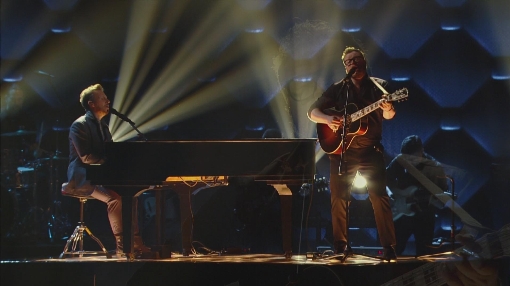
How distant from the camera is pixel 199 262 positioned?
462 centimetres

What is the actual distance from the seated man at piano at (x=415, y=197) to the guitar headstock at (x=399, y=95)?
6.41 ft

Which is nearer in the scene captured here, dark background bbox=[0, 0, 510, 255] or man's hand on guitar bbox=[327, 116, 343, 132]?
man's hand on guitar bbox=[327, 116, 343, 132]

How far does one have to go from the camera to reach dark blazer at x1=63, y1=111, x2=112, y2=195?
5.45 m

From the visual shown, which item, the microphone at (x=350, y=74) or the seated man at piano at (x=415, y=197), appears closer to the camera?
the microphone at (x=350, y=74)

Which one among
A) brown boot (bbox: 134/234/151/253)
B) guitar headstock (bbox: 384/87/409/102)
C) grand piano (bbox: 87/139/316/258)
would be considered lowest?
brown boot (bbox: 134/234/151/253)

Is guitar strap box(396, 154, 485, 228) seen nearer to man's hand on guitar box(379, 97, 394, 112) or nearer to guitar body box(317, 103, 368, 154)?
guitar body box(317, 103, 368, 154)

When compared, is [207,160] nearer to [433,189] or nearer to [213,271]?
[213,271]

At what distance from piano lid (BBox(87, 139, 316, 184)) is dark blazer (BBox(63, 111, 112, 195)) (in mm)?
405

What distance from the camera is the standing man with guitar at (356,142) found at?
4613 mm

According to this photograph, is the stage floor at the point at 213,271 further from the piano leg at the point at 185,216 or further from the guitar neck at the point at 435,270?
the piano leg at the point at 185,216

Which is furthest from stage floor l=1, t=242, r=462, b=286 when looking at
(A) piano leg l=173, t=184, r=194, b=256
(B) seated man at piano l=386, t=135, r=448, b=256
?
(B) seated man at piano l=386, t=135, r=448, b=256

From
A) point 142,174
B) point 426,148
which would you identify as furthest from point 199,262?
point 426,148

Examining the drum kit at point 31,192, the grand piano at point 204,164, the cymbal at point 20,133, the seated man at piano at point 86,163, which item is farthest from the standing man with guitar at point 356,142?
the cymbal at point 20,133

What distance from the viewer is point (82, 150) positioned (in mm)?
5418
